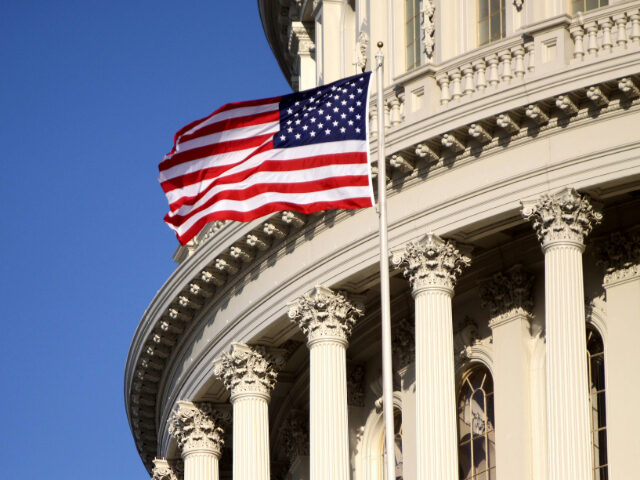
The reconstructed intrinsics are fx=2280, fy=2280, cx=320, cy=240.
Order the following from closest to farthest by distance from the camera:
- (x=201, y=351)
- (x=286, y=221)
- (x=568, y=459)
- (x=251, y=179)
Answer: (x=568, y=459), (x=251, y=179), (x=286, y=221), (x=201, y=351)

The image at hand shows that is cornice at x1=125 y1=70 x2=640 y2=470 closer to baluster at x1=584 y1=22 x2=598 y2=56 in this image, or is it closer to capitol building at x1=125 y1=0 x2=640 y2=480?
capitol building at x1=125 y1=0 x2=640 y2=480

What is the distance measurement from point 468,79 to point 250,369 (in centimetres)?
864

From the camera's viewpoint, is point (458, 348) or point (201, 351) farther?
point (201, 351)

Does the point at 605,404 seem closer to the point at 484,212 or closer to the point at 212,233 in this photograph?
the point at 484,212

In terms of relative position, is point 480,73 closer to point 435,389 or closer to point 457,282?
point 457,282

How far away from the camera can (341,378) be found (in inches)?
1902

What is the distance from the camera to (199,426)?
178 feet

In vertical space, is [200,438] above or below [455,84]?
below

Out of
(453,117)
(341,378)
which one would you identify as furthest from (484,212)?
(341,378)

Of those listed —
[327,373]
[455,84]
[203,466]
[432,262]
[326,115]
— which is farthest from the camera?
[203,466]

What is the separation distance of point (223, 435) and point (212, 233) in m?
5.37

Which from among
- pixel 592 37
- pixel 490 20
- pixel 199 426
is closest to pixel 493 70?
pixel 592 37

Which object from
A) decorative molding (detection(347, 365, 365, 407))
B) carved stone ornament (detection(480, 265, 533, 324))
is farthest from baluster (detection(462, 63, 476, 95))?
decorative molding (detection(347, 365, 365, 407))

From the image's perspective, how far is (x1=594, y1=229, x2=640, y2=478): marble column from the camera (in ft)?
149
